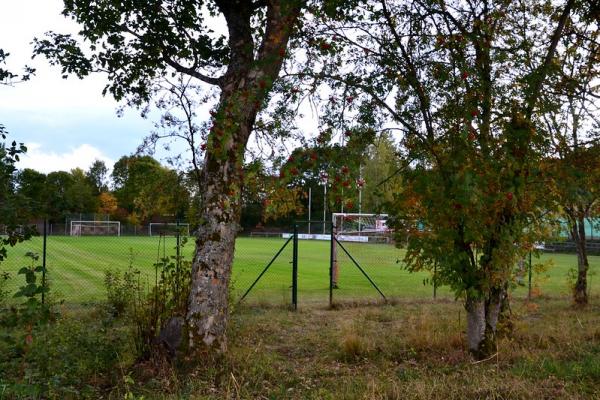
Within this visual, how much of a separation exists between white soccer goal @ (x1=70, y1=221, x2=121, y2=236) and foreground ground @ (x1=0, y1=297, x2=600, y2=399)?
47.0 meters

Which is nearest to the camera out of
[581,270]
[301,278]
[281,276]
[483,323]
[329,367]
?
[329,367]

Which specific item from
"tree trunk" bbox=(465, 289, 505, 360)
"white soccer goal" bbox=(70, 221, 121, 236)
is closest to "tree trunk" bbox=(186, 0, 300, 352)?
"tree trunk" bbox=(465, 289, 505, 360)

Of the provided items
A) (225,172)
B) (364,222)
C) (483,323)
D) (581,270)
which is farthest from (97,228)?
(483,323)

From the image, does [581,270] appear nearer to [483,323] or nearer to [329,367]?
[483,323]

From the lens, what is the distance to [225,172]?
6746mm

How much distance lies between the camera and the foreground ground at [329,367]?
5234 millimetres

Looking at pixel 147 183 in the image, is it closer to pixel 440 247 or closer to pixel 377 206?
pixel 377 206

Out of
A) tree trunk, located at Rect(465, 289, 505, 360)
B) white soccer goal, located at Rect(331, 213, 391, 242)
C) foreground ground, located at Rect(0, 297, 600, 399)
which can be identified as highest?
white soccer goal, located at Rect(331, 213, 391, 242)

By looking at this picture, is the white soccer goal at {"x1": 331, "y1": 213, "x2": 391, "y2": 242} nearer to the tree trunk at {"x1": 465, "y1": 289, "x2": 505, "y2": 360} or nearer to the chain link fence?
the chain link fence

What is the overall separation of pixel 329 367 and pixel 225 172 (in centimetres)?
270

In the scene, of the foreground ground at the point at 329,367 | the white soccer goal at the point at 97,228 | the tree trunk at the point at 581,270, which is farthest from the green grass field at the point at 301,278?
the white soccer goal at the point at 97,228

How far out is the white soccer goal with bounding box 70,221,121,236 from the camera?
52741 millimetres

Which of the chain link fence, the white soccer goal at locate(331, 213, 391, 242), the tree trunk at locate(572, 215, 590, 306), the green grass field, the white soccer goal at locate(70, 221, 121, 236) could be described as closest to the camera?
the white soccer goal at locate(331, 213, 391, 242)

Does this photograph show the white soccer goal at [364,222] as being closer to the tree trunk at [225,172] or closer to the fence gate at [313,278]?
the fence gate at [313,278]
